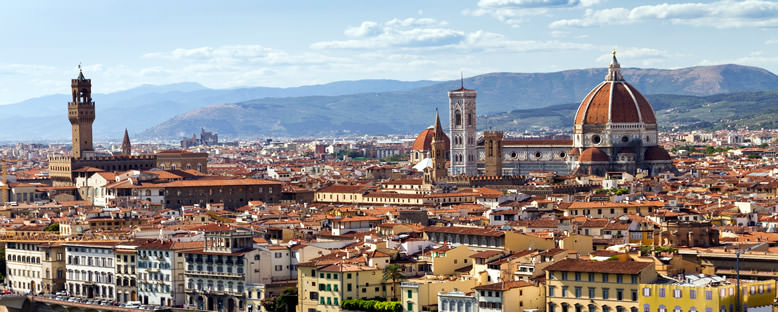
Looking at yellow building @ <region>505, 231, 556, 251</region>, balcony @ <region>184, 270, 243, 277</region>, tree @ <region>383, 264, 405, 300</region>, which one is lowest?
balcony @ <region>184, 270, 243, 277</region>

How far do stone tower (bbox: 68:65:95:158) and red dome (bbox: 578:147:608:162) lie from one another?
42.4 meters

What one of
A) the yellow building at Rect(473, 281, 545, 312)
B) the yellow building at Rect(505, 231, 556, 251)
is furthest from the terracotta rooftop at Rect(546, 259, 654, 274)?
the yellow building at Rect(505, 231, 556, 251)

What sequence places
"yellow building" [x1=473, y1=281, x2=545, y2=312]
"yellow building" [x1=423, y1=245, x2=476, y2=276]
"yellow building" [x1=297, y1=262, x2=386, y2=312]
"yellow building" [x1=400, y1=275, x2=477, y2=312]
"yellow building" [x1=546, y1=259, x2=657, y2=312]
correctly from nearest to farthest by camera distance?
"yellow building" [x1=546, y1=259, x2=657, y2=312]
"yellow building" [x1=473, y1=281, x2=545, y2=312]
"yellow building" [x1=400, y1=275, x2=477, y2=312]
"yellow building" [x1=297, y1=262, x2=386, y2=312]
"yellow building" [x1=423, y1=245, x2=476, y2=276]

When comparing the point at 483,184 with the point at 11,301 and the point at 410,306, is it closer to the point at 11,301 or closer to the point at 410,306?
the point at 11,301

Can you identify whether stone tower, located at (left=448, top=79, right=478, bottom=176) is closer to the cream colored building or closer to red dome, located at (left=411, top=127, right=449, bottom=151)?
red dome, located at (left=411, top=127, right=449, bottom=151)

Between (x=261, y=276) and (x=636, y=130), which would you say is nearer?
(x=261, y=276)

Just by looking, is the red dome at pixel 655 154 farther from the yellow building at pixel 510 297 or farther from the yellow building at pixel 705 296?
the yellow building at pixel 705 296

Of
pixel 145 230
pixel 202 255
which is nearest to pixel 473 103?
pixel 145 230

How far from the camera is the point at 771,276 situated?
170 ft

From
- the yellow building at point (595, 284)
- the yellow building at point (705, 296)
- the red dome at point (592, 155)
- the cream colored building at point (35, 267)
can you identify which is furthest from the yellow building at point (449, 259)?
the red dome at point (592, 155)

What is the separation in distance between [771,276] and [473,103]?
318 feet

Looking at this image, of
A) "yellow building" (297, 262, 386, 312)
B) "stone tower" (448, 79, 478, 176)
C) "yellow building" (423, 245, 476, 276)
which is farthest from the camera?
"stone tower" (448, 79, 478, 176)

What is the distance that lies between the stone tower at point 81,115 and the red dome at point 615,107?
44.0 m

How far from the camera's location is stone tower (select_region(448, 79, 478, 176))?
146750 millimetres
